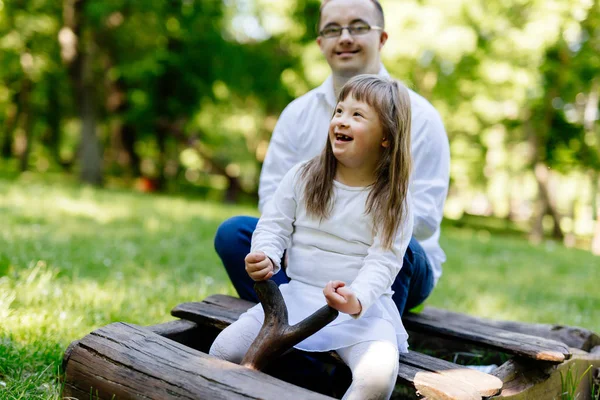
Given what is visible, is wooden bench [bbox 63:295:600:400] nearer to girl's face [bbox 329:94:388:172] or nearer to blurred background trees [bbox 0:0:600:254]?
girl's face [bbox 329:94:388:172]

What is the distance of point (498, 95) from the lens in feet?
48.5

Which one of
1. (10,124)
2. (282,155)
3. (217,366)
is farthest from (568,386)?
(10,124)

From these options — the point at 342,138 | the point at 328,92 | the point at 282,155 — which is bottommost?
the point at 282,155

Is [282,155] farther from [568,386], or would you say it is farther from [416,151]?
[568,386]

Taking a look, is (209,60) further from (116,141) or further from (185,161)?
(185,161)

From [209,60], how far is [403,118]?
13.4 m

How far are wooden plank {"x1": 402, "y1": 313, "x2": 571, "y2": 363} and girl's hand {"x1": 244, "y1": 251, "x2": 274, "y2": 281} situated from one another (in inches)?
40.2

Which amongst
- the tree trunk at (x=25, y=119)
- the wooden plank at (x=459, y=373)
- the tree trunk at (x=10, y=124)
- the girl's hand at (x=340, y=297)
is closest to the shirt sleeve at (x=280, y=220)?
the girl's hand at (x=340, y=297)

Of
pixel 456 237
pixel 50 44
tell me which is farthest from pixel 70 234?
pixel 50 44

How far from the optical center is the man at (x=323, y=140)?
270 centimetres

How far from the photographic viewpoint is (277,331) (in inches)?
74.6

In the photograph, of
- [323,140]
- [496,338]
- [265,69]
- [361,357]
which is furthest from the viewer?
[265,69]

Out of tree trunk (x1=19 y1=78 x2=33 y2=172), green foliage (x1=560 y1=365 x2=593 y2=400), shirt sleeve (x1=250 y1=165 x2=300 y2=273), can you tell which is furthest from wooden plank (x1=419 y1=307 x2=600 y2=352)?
tree trunk (x1=19 y1=78 x2=33 y2=172)

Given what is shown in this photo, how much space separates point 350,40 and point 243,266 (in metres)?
1.22
